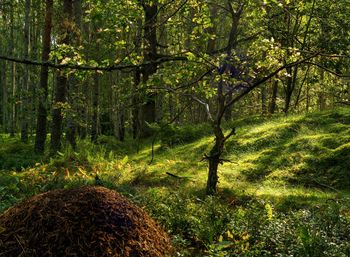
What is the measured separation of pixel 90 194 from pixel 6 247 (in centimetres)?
93

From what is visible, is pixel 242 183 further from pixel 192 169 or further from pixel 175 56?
pixel 175 56

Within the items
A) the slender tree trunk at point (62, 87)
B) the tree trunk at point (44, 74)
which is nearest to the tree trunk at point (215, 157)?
the slender tree trunk at point (62, 87)

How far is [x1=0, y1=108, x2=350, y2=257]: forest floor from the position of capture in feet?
17.7

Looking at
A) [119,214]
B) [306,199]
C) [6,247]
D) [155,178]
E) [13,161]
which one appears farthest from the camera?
[13,161]

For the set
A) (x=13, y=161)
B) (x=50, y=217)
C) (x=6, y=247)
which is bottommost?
(x=13, y=161)

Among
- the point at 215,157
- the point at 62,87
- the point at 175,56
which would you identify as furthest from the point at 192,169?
the point at 62,87

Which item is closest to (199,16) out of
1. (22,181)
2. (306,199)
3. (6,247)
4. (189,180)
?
(189,180)

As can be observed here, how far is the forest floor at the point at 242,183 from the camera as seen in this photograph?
17.7ft

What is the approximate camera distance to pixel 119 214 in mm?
4031

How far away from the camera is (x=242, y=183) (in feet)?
31.0

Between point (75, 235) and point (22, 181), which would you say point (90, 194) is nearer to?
point (75, 235)

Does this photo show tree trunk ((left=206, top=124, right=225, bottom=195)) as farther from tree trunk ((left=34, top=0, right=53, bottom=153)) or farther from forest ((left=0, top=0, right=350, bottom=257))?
tree trunk ((left=34, top=0, right=53, bottom=153))

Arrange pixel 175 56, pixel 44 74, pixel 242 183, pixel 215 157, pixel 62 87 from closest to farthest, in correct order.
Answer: pixel 215 157
pixel 242 183
pixel 62 87
pixel 175 56
pixel 44 74

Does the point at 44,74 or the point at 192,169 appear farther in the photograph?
the point at 44,74
